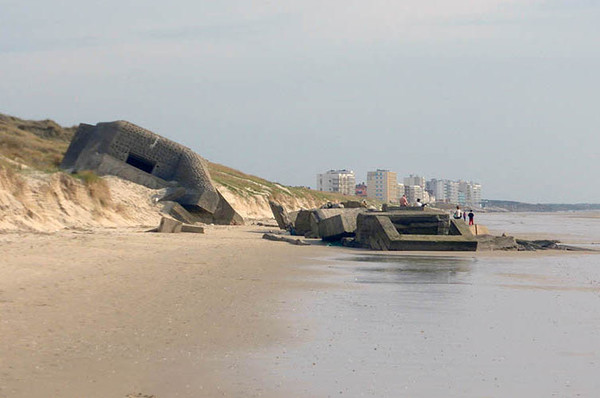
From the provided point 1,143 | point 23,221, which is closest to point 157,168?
point 1,143

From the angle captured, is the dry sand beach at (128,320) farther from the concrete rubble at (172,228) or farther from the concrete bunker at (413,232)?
the concrete rubble at (172,228)

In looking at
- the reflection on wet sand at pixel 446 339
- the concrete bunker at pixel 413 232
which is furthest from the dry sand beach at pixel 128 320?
the concrete bunker at pixel 413 232

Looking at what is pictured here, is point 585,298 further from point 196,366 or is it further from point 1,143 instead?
point 1,143

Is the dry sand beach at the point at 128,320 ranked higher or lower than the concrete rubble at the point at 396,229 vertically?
lower

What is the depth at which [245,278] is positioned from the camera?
11836mm

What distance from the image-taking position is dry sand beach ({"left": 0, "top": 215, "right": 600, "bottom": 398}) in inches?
205

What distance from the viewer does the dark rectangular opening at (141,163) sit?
29764 mm

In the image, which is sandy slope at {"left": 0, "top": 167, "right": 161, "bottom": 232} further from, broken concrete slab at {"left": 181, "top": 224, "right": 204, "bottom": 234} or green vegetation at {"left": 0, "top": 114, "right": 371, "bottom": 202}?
green vegetation at {"left": 0, "top": 114, "right": 371, "bottom": 202}

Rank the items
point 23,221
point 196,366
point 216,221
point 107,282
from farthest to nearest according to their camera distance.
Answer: point 216,221 → point 23,221 → point 107,282 → point 196,366

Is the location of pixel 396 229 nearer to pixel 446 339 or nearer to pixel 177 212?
pixel 177 212

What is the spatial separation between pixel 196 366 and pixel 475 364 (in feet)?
7.40

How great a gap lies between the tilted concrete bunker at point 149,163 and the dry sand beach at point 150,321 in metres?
13.9

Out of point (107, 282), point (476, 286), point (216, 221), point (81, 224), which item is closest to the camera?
point (107, 282)

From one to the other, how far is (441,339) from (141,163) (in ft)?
81.1
